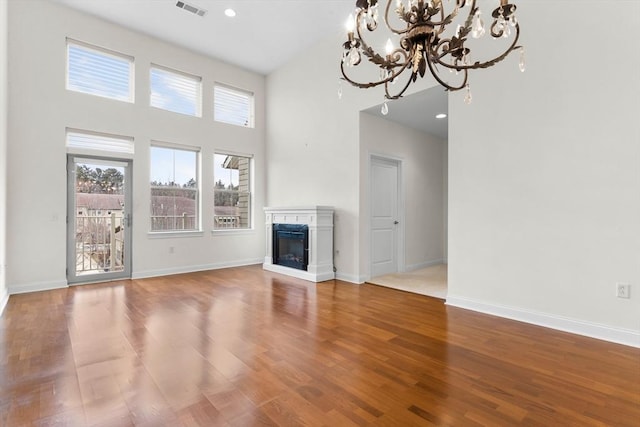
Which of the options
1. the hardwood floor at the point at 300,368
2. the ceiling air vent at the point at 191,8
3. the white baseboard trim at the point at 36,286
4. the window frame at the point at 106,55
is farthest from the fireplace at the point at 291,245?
the ceiling air vent at the point at 191,8

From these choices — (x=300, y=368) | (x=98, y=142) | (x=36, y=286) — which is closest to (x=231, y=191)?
(x=98, y=142)

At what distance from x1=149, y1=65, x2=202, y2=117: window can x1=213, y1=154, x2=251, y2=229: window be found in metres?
1.06

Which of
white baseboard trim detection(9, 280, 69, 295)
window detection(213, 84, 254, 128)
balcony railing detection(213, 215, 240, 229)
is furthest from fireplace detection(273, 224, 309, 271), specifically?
white baseboard trim detection(9, 280, 69, 295)

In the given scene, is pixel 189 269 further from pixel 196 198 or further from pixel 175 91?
pixel 175 91

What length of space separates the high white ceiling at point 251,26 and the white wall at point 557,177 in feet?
3.69

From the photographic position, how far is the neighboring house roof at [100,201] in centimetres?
496

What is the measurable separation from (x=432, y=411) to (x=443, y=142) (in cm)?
610

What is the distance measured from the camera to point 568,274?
300 centimetres

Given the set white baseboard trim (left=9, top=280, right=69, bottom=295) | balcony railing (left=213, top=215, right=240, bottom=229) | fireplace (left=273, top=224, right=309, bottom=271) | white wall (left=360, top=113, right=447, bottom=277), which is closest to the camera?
white baseboard trim (left=9, top=280, right=69, bottom=295)

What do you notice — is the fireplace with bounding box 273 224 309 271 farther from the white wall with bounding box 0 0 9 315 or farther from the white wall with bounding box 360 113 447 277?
the white wall with bounding box 0 0 9 315

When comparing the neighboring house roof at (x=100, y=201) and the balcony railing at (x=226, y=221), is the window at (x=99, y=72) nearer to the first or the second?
the neighboring house roof at (x=100, y=201)

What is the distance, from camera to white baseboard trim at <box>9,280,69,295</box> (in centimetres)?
432

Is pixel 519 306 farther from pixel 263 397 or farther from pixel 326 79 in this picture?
pixel 326 79

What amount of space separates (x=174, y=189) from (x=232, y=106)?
221 centimetres
